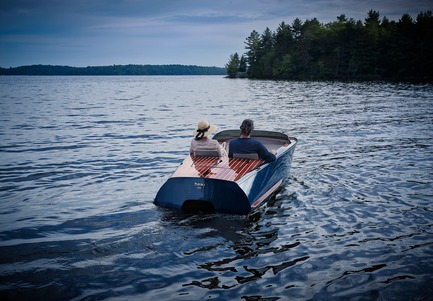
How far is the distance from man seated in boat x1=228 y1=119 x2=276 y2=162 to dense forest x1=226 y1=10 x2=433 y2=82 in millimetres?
71226

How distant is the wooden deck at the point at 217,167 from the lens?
7111mm

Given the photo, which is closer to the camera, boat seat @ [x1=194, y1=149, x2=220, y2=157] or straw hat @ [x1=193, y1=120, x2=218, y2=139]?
straw hat @ [x1=193, y1=120, x2=218, y2=139]

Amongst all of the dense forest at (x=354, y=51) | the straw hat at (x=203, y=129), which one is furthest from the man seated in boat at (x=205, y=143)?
the dense forest at (x=354, y=51)

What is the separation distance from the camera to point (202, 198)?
272 inches

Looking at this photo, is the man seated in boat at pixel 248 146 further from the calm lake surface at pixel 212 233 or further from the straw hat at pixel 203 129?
the calm lake surface at pixel 212 233

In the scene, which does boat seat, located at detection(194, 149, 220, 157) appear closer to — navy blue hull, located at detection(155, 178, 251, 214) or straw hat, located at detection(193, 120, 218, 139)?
straw hat, located at detection(193, 120, 218, 139)

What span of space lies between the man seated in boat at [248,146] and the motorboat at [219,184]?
0.34ft

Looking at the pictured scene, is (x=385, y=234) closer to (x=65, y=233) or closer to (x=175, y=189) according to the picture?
(x=175, y=189)

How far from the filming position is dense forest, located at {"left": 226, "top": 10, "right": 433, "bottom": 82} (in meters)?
77.1

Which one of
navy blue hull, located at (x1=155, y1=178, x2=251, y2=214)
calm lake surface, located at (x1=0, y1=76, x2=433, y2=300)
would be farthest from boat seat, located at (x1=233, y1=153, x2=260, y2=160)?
navy blue hull, located at (x1=155, y1=178, x2=251, y2=214)

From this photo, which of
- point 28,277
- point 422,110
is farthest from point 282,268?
point 422,110

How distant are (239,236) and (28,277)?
3.57 m

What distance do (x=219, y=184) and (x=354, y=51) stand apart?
295ft

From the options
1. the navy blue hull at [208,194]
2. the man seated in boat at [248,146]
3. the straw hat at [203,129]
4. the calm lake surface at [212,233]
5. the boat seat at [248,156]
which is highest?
the straw hat at [203,129]
